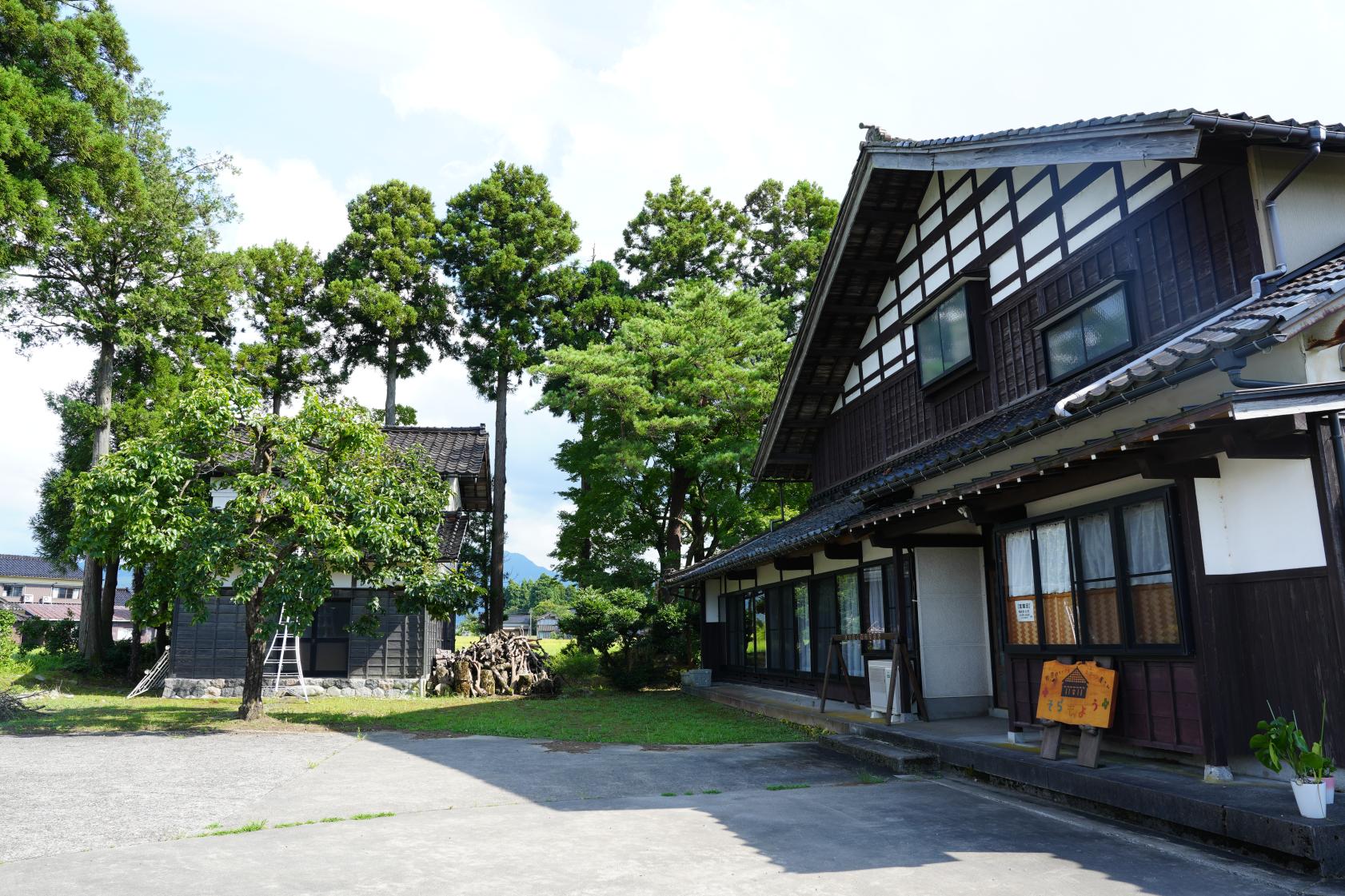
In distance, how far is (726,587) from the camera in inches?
731

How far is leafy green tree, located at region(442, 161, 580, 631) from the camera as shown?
27.9 metres

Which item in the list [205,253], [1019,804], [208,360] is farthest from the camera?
[208,360]

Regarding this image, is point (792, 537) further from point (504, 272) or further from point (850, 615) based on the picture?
→ point (504, 272)

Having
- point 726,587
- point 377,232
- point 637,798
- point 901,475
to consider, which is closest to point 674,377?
point 726,587

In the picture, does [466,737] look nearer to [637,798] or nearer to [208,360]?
[637,798]

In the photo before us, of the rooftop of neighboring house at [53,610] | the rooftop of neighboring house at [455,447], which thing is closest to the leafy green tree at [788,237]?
the rooftop of neighboring house at [455,447]

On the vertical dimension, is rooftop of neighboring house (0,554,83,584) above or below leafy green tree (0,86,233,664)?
below

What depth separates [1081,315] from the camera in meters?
9.04

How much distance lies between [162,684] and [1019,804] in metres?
20.4


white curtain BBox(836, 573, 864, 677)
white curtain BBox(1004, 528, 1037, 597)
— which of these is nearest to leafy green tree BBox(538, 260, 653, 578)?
white curtain BBox(836, 573, 864, 677)

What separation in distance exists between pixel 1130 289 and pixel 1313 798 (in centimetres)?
525

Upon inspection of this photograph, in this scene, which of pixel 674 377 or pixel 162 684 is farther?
pixel 674 377

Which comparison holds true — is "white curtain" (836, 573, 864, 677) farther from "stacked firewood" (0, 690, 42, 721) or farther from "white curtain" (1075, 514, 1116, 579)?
"stacked firewood" (0, 690, 42, 721)

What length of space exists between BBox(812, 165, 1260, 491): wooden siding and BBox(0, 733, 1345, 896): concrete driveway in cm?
469
